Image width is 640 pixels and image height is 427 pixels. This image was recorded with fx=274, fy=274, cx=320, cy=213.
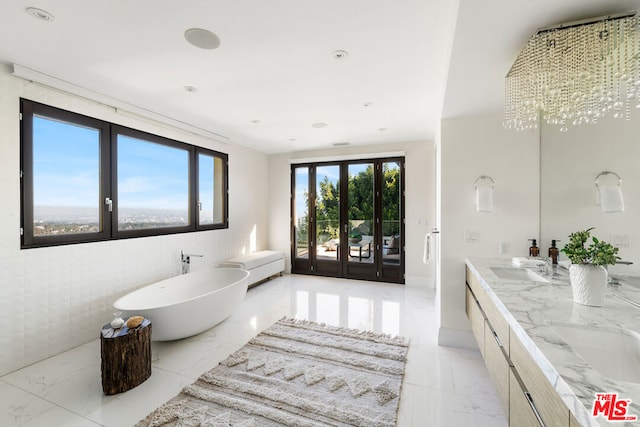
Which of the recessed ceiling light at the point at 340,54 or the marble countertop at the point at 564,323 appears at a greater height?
the recessed ceiling light at the point at 340,54

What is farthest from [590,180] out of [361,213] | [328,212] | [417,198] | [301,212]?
[301,212]

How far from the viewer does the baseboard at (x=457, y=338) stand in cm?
270

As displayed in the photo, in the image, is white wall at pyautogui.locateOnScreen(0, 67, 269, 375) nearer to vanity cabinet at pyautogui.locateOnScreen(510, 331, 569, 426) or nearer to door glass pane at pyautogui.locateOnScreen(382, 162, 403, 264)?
door glass pane at pyautogui.locateOnScreen(382, 162, 403, 264)

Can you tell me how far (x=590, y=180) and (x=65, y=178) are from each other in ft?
14.1

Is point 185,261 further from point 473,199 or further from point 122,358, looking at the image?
point 473,199

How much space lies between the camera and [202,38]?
189cm

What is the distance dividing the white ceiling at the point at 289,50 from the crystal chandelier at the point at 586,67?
0.22 feet

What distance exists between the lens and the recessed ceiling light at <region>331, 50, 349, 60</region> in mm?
2038

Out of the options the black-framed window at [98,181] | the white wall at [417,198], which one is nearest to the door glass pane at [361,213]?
the white wall at [417,198]

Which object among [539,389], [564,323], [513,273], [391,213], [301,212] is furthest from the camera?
[301,212]

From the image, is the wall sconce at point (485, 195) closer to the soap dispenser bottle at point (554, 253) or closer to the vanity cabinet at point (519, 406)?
the soap dispenser bottle at point (554, 253)

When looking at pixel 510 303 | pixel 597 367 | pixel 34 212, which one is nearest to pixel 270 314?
pixel 34 212

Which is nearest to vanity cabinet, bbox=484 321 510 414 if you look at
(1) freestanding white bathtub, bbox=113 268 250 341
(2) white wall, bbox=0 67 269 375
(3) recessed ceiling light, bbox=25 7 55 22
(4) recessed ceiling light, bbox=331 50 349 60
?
(4) recessed ceiling light, bbox=331 50 349 60

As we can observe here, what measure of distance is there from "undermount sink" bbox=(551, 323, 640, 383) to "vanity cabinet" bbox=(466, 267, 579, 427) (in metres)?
0.20
